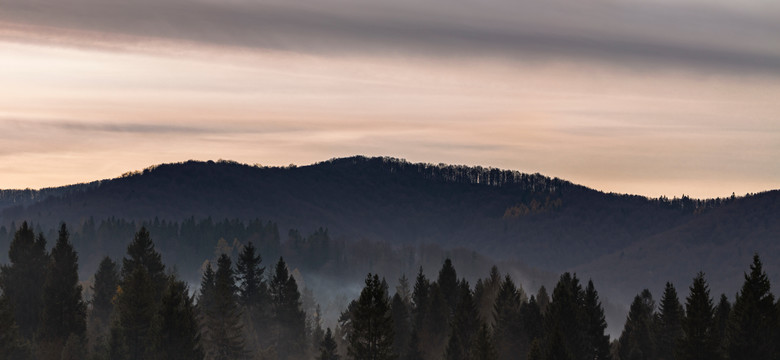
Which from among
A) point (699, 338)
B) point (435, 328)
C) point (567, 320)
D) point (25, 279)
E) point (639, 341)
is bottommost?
point (435, 328)

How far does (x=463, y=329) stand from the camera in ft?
311

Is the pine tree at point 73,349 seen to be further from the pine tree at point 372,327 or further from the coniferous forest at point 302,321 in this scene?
the pine tree at point 372,327


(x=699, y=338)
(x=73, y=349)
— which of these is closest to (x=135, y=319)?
(x=73, y=349)

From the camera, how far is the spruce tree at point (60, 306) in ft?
289

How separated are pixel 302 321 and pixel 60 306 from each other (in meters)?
31.6

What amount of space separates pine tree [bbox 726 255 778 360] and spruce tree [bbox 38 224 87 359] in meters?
51.2

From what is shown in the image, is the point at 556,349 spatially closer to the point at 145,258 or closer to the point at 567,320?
the point at 567,320

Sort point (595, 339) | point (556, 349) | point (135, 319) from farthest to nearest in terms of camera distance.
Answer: point (595, 339) < point (135, 319) < point (556, 349)

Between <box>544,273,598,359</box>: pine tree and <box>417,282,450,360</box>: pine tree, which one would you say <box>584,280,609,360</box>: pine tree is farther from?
<box>417,282,450,360</box>: pine tree

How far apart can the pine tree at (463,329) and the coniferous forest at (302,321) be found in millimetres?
110

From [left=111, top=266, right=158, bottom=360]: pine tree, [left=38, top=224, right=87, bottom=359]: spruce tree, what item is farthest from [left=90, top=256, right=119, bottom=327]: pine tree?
[left=111, top=266, right=158, bottom=360]: pine tree

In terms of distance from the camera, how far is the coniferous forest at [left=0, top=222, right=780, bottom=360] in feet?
230

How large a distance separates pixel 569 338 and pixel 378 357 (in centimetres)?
2229

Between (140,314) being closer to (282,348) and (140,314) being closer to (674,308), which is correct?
(282,348)
